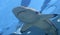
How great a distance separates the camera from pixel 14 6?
1272 mm

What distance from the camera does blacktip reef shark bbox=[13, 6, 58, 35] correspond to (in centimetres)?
87

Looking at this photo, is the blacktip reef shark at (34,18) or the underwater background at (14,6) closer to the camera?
the blacktip reef shark at (34,18)

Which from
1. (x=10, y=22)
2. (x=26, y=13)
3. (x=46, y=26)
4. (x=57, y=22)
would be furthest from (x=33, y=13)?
(x=10, y=22)

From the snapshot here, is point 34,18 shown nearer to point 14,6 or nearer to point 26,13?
point 26,13

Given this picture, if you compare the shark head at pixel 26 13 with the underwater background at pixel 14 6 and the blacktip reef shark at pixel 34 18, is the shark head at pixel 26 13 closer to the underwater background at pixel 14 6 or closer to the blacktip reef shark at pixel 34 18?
the blacktip reef shark at pixel 34 18

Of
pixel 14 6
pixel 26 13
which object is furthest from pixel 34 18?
pixel 14 6

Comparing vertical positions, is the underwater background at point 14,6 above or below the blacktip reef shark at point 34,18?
above

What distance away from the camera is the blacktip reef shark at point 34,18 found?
874 mm

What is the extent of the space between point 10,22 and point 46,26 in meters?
0.45

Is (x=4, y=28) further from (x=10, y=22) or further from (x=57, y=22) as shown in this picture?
(x=57, y=22)

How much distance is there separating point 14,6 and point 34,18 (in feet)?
1.44

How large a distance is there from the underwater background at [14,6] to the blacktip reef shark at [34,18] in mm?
79

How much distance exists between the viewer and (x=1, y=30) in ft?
4.23

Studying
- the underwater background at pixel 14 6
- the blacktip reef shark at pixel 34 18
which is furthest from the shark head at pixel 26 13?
the underwater background at pixel 14 6
